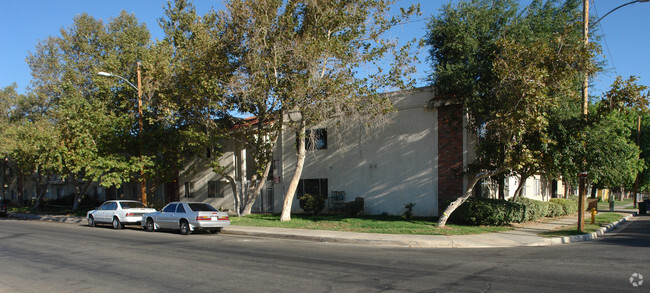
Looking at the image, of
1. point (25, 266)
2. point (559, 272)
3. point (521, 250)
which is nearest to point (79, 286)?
point (25, 266)

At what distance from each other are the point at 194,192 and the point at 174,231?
12897mm

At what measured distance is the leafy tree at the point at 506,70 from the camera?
15.5 metres

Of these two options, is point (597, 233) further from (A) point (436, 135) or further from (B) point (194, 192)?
(B) point (194, 192)

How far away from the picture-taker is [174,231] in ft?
64.8

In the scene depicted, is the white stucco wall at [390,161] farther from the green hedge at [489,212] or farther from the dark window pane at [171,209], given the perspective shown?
the dark window pane at [171,209]

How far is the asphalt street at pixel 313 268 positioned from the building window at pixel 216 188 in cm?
1645

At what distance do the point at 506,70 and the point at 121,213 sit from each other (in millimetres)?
18077

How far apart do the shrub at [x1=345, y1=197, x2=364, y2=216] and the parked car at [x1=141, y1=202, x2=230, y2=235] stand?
710cm

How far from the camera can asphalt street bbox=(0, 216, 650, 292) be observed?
7.78m

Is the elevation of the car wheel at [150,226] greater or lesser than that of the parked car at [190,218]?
lesser

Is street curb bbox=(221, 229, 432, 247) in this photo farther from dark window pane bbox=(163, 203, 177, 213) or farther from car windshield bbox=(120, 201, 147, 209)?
car windshield bbox=(120, 201, 147, 209)

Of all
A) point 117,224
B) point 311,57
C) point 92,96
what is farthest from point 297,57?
point 92,96

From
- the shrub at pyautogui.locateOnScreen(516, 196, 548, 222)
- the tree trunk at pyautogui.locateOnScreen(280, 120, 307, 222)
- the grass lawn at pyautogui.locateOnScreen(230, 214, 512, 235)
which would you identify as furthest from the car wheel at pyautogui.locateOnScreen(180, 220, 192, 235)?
the shrub at pyautogui.locateOnScreen(516, 196, 548, 222)

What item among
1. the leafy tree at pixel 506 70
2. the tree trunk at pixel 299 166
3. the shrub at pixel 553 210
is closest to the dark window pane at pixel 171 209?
the tree trunk at pixel 299 166
